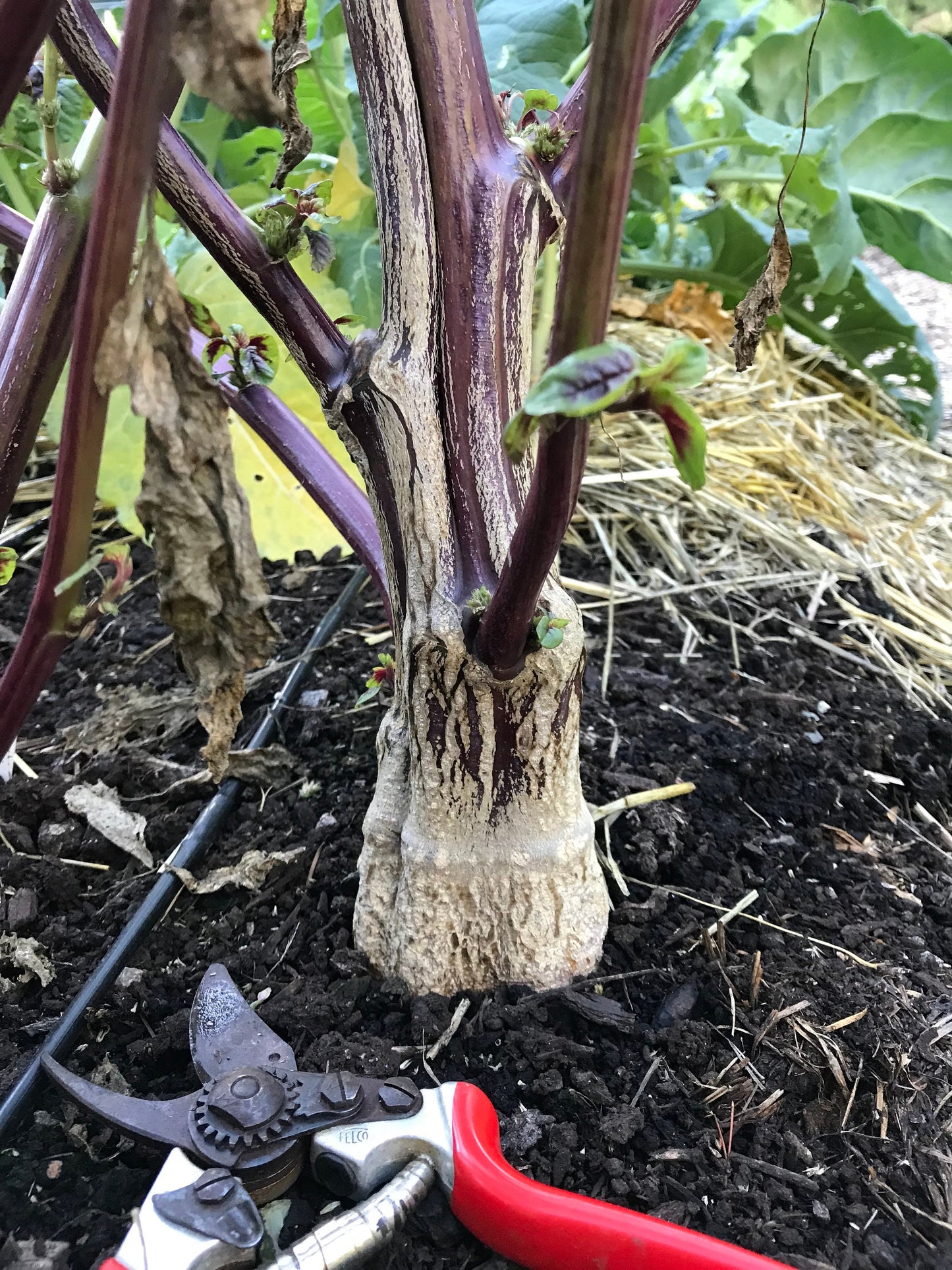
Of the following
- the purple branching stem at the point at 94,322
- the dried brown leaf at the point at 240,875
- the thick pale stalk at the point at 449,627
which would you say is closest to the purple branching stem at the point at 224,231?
the thick pale stalk at the point at 449,627

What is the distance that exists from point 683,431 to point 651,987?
1.74 ft

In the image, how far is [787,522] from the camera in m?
1.52

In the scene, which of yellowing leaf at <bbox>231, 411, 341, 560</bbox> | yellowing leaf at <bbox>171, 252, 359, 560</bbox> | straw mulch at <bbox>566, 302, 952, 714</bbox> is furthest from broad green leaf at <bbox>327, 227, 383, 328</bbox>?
straw mulch at <bbox>566, 302, 952, 714</bbox>

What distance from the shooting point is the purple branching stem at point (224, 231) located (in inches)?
21.0

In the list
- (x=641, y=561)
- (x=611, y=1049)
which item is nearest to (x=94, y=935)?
(x=611, y=1049)

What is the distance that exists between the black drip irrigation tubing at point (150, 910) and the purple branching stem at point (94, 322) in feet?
0.71

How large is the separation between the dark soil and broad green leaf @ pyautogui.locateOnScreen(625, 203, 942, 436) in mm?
1067

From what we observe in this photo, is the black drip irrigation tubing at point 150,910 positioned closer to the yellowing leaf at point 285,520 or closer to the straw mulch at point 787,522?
the yellowing leaf at point 285,520

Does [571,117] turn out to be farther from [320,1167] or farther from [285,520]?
[285,520]

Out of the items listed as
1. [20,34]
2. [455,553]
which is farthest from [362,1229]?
[20,34]

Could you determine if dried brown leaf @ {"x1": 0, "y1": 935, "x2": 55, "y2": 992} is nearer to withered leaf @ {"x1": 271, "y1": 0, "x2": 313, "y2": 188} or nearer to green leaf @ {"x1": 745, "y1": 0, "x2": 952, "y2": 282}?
withered leaf @ {"x1": 271, "y1": 0, "x2": 313, "y2": 188}

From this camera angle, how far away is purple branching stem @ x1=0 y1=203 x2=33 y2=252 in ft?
2.21

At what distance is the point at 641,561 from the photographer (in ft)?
4.69

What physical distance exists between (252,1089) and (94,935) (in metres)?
0.29
